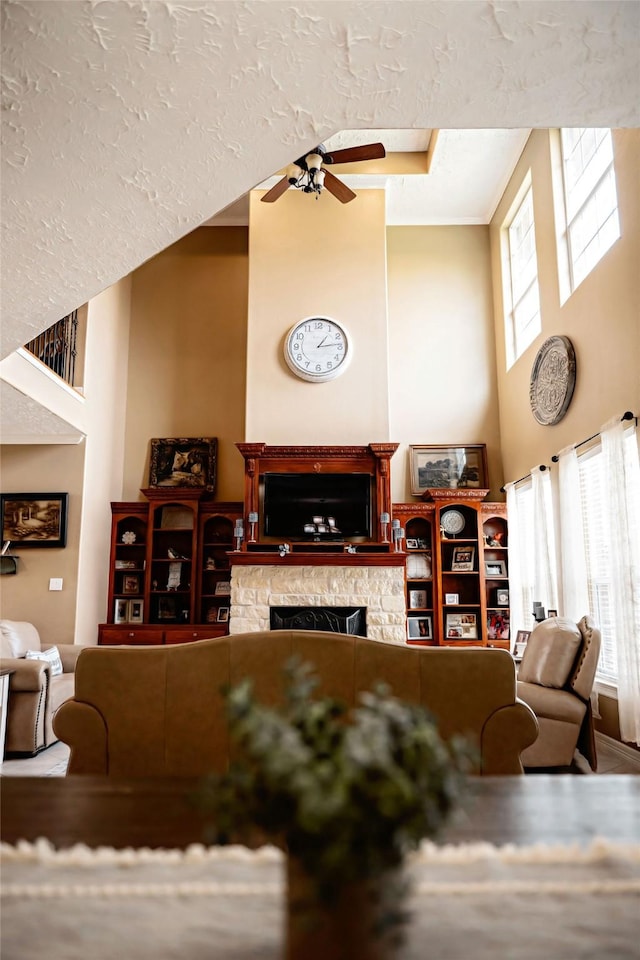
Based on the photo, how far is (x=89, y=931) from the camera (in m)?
0.73

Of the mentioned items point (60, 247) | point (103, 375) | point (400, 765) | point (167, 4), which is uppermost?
point (103, 375)

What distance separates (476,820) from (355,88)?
2.22 metres

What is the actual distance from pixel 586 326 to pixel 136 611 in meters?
5.61

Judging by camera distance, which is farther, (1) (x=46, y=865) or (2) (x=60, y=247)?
(2) (x=60, y=247)

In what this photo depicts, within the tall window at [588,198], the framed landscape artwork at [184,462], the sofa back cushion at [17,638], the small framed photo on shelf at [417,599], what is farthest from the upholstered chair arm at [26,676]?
the tall window at [588,198]

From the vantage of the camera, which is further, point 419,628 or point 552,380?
point 419,628

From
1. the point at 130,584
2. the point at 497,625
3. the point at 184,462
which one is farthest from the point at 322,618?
the point at 184,462

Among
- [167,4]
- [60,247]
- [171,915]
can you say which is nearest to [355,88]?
[167,4]

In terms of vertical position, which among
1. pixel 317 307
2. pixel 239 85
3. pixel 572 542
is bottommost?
pixel 572 542

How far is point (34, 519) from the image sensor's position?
6.73 m

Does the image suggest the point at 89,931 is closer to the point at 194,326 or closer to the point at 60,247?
the point at 60,247

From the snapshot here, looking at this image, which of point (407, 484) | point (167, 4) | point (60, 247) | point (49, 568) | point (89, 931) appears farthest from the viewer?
point (407, 484)

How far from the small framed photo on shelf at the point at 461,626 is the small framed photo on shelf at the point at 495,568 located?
0.52 meters

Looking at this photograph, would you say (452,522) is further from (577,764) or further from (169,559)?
(577,764)
